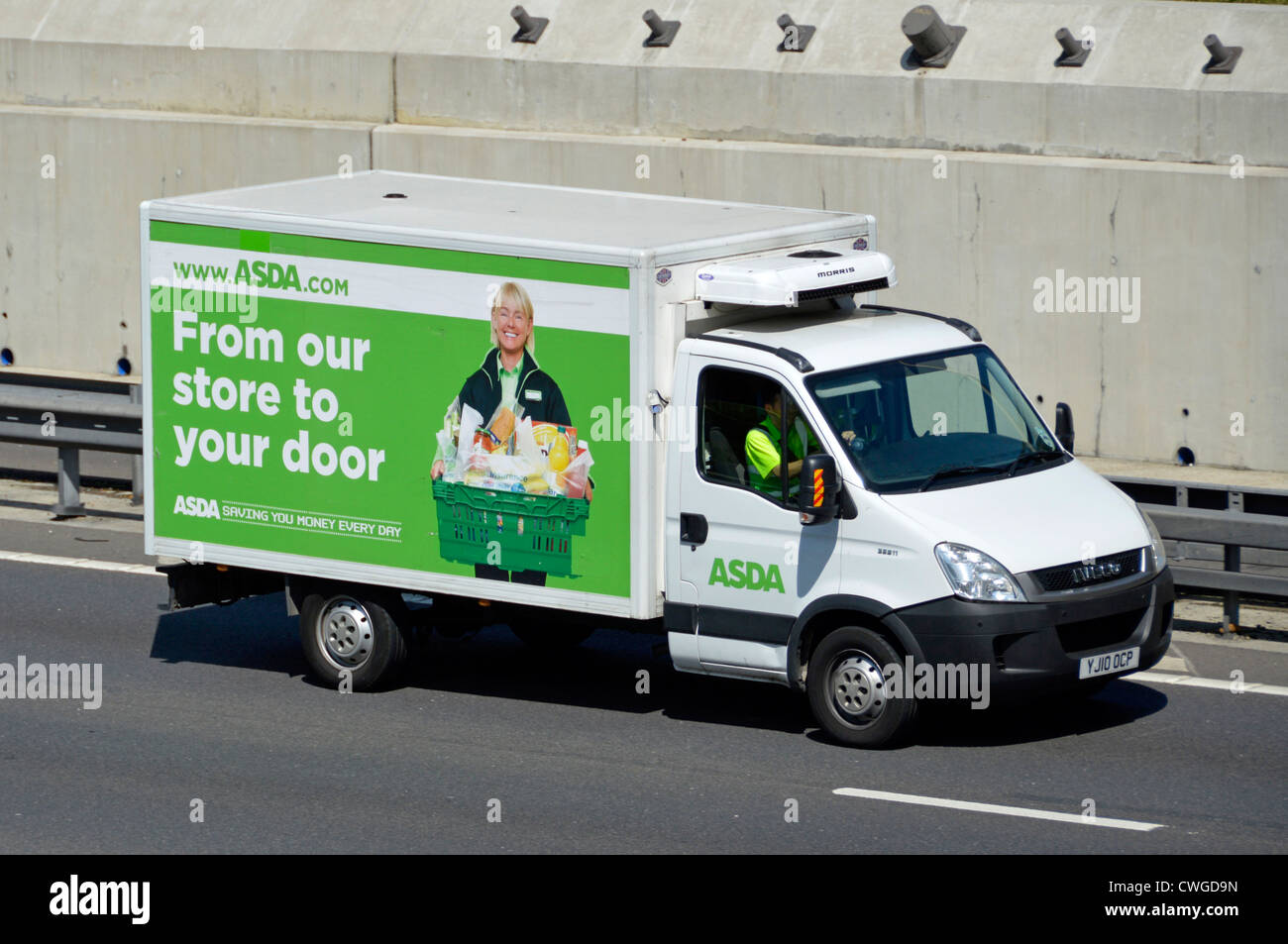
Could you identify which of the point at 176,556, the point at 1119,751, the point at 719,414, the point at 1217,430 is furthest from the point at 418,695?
the point at 1217,430

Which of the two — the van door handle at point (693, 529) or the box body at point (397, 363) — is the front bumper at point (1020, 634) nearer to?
the van door handle at point (693, 529)

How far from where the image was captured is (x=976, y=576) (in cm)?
1004

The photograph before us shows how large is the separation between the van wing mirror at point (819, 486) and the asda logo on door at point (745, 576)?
46cm

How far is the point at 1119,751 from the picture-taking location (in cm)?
1048

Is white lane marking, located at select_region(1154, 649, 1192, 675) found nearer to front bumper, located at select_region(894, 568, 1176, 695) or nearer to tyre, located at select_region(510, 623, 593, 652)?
front bumper, located at select_region(894, 568, 1176, 695)

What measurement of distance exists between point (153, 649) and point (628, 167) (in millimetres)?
7357

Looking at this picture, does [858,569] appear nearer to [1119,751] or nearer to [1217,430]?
[1119,751]

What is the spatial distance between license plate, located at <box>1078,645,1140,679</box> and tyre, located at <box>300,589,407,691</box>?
12.6ft

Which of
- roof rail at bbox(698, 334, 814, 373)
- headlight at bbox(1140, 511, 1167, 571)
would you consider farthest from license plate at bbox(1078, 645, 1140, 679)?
roof rail at bbox(698, 334, 814, 373)

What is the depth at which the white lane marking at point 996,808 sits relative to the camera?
9391mm

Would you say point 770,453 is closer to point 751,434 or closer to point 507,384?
point 751,434

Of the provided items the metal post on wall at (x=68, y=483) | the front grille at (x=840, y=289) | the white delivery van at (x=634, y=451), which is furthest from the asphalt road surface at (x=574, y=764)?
the metal post on wall at (x=68, y=483)

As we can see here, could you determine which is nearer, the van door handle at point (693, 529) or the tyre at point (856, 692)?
the tyre at point (856, 692)
